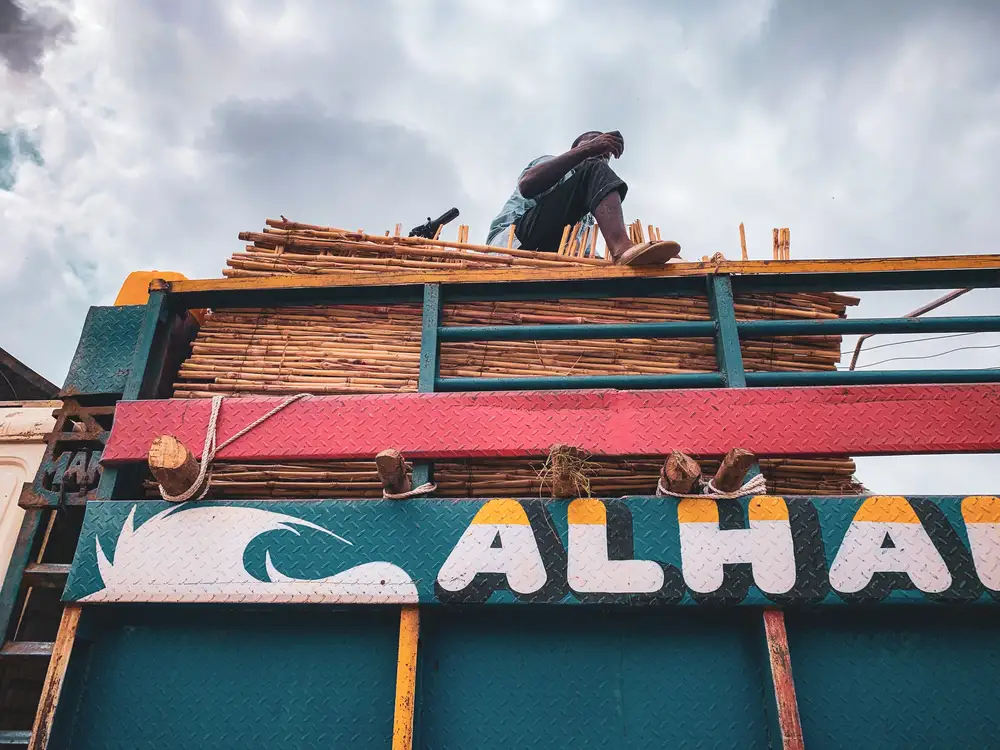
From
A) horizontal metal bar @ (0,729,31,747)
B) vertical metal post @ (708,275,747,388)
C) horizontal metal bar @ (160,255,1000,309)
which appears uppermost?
horizontal metal bar @ (160,255,1000,309)

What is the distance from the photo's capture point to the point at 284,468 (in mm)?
3414

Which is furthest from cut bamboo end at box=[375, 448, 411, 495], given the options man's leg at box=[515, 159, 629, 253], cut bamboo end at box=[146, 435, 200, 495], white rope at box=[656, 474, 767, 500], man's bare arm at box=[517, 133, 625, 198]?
man's bare arm at box=[517, 133, 625, 198]

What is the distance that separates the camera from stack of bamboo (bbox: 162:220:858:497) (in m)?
3.39

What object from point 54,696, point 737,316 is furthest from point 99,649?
point 737,316

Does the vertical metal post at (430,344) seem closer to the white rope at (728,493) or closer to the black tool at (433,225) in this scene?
the white rope at (728,493)

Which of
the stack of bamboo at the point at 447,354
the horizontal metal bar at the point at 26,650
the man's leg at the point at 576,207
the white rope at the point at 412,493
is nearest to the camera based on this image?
the white rope at the point at 412,493

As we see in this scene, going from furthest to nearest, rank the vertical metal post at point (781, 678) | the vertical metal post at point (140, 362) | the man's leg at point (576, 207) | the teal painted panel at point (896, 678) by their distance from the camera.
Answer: the man's leg at point (576, 207) → the vertical metal post at point (140, 362) → the teal painted panel at point (896, 678) → the vertical metal post at point (781, 678)

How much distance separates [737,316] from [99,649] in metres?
3.66

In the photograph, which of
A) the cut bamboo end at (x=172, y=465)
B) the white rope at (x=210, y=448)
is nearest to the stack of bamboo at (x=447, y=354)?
the white rope at (x=210, y=448)

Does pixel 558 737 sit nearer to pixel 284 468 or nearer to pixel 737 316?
pixel 284 468

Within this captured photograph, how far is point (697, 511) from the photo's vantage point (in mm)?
2836

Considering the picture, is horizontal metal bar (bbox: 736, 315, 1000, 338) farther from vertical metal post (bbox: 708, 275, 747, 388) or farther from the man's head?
the man's head

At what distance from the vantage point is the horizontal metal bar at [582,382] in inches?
132

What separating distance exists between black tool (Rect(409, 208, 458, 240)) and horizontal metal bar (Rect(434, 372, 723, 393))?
125 inches
